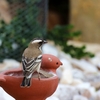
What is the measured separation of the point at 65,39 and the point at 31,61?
2.29 meters

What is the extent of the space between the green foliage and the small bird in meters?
1.89

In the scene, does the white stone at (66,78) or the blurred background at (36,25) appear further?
the blurred background at (36,25)

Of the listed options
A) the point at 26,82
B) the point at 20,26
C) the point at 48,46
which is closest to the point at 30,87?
the point at 26,82

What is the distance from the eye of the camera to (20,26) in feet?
11.6

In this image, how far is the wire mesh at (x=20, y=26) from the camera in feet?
11.2

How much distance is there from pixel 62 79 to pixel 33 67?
113 cm

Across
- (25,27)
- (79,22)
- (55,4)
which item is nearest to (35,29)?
(25,27)

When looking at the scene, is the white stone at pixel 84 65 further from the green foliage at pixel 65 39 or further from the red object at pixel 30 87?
the red object at pixel 30 87

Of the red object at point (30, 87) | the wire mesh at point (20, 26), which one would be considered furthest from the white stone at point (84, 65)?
the red object at point (30, 87)

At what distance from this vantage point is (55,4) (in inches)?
222

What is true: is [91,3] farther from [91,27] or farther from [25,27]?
[25,27]

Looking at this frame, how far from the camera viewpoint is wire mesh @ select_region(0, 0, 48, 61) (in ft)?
11.2

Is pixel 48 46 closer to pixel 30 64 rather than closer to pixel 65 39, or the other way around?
pixel 65 39

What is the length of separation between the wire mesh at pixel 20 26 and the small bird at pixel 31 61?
1583 millimetres
